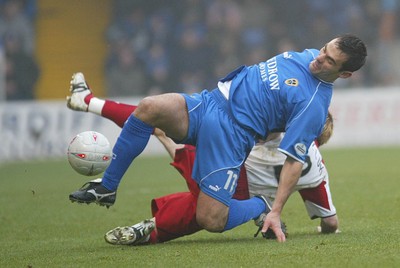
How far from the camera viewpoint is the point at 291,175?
6.32 m

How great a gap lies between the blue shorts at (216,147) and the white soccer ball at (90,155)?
26.3 inches

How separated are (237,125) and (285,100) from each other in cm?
39

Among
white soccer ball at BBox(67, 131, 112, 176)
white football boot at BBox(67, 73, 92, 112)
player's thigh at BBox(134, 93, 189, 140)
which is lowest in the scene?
white soccer ball at BBox(67, 131, 112, 176)

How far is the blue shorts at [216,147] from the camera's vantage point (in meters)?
6.41

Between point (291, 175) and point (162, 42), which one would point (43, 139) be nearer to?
point (162, 42)

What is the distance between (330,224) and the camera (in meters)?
6.98

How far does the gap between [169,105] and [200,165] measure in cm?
50

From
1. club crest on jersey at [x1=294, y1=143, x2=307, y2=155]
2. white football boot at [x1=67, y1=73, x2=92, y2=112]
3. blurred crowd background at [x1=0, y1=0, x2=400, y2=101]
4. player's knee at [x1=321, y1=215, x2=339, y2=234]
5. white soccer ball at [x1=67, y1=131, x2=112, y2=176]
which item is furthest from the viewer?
blurred crowd background at [x1=0, y1=0, x2=400, y2=101]

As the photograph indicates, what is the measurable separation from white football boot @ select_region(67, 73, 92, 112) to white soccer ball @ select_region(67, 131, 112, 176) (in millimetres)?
1047

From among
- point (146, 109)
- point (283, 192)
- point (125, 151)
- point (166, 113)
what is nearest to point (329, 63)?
point (283, 192)

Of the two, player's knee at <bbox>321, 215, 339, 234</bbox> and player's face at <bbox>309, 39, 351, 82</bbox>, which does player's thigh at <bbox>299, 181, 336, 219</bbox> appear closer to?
player's knee at <bbox>321, 215, 339, 234</bbox>

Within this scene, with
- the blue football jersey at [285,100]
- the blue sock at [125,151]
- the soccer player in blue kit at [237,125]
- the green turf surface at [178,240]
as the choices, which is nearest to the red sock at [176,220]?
the green turf surface at [178,240]

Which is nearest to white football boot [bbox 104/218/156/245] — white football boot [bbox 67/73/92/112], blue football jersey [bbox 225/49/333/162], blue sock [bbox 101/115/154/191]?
blue sock [bbox 101/115/154/191]

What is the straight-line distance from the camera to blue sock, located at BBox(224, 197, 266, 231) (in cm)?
652
